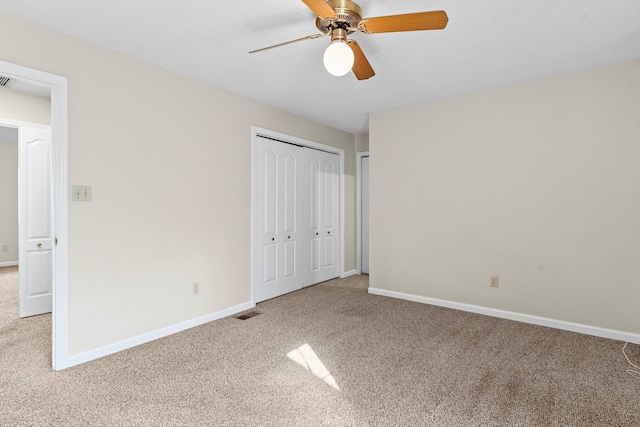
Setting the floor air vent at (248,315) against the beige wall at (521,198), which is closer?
the beige wall at (521,198)

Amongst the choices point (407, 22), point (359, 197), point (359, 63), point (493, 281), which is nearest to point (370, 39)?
point (359, 63)

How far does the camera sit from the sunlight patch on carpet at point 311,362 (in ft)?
7.30

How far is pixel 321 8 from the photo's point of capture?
5.61 ft

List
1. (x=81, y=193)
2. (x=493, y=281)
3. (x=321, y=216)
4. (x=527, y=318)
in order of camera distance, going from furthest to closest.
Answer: (x=321, y=216) < (x=493, y=281) < (x=527, y=318) < (x=81, y=193)

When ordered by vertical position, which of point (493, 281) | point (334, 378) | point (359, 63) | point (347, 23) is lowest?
point (334, 378)

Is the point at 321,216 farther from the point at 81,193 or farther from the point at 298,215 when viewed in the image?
the point at 81,193

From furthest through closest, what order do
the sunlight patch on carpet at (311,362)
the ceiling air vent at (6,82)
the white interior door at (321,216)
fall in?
1. the white interior door at (321,216)
2. the ceiling air vent at (6,82)
3. the sunlight patch on carpet at (311,362)

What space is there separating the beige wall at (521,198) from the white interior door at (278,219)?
3.44 feet

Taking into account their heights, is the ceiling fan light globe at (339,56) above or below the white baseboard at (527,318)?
above

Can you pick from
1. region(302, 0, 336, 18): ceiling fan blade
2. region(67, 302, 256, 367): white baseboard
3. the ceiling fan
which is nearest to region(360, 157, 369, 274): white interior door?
region(67, 302, 256, 367): white baseboard

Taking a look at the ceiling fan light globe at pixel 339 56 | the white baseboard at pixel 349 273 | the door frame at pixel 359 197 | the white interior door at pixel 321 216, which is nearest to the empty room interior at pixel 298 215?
the ceiling fan light globe at pixel 339 56

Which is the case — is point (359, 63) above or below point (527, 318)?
above

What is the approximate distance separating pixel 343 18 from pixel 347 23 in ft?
0.17

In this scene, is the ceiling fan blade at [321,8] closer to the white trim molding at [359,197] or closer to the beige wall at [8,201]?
the white trim molding at [359,197]
